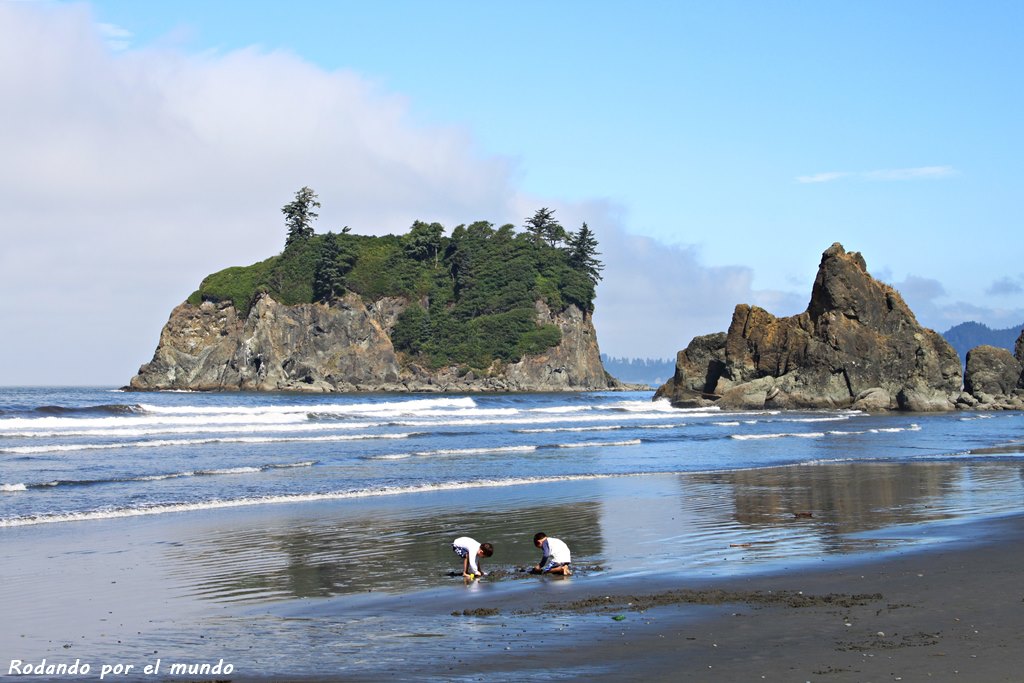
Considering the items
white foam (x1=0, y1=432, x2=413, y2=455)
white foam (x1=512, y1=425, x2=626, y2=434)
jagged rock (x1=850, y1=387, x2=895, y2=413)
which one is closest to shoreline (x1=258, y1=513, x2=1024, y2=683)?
white foam (x1=0, y1=432, x2=413, y2=455)

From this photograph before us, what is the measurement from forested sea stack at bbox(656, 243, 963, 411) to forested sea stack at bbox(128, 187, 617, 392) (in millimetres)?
57969

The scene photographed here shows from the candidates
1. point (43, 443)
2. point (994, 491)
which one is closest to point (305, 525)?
point (994, 491)

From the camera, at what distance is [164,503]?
2064 cm

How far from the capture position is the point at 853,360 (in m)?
73.2

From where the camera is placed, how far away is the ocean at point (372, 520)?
10345 millimetres

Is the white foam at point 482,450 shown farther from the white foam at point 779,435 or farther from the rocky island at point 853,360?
the rocky island at point 853,360

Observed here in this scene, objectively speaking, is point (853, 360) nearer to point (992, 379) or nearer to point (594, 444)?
point (992, 379)

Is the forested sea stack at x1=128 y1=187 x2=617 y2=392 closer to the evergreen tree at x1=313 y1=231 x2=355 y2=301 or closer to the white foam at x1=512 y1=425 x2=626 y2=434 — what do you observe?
the evergreen tree at x1=313 y1=231 x2=355 y2=301

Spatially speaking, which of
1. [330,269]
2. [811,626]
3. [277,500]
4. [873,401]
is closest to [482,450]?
[277,500]

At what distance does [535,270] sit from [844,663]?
464 feet

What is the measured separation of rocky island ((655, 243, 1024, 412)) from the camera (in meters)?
72.4

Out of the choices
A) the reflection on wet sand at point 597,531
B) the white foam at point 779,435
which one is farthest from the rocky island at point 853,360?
the reflection on wet sand at point 597,531

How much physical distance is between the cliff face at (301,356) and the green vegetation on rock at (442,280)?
6.38 feet

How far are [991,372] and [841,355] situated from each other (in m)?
12.3
